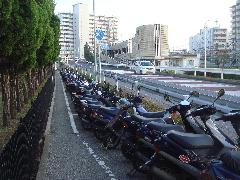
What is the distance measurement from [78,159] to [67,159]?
0.76ft

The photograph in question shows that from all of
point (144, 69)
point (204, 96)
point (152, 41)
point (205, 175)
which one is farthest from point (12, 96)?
point (152, 41)

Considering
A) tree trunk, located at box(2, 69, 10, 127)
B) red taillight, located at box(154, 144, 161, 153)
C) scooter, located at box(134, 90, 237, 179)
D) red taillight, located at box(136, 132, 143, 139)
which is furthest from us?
tree trunk, located at box(2, 69, 10, 127)

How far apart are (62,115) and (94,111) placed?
5.98 m

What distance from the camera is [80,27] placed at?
380 ft

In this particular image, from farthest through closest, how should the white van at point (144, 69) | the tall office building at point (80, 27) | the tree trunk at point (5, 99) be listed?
the tall office building at point (80, 27) → the white van at point (144, 69) → the tree trunk at point (5, 99)

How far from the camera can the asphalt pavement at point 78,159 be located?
7566mm

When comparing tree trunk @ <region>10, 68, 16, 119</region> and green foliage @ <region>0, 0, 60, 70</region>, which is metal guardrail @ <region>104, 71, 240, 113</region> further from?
tree trunk @ <region>10, 68, 16, 119</region>

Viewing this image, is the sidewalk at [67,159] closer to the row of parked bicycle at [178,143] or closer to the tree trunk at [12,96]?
the row of parked bicycle at [178,143]

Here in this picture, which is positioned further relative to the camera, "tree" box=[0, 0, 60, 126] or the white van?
the white van

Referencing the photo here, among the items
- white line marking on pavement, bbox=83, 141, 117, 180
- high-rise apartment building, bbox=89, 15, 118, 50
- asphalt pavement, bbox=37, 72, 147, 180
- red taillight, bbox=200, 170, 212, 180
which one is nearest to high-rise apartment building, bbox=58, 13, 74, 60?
high-rise apartment building, bbox=89, 15, 118, 50

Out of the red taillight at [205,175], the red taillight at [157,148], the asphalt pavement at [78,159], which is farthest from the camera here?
the asphalt pavement at [78,159]

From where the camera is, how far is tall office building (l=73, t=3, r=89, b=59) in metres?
111

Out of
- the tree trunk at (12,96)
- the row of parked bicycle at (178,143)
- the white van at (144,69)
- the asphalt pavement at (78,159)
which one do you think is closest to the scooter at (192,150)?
the row of parked bicycle at (178,143)

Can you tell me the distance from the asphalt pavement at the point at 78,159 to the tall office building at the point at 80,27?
10016cm
